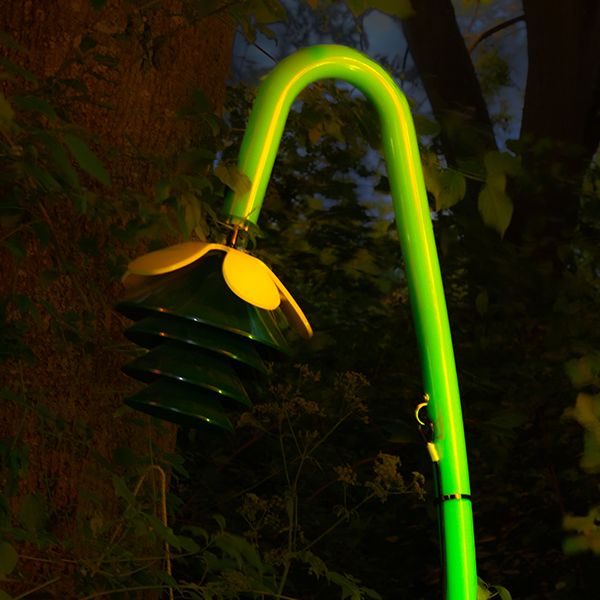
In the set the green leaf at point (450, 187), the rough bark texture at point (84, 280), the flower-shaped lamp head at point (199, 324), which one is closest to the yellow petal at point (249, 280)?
the flower-shaped lamp head at point (199, 324)

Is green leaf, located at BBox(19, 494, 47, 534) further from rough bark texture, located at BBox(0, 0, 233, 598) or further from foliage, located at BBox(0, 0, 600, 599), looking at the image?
foliage, located at BBox(0, 0, 600, 599)

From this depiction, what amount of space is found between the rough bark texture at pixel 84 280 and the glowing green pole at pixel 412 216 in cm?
58

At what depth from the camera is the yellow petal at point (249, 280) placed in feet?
1.94

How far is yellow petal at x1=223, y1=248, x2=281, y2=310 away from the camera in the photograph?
59 cm

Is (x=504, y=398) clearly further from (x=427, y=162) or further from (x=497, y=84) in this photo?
(x=427, y=162)

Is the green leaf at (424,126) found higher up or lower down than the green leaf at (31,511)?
higher up

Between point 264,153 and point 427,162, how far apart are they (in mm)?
534

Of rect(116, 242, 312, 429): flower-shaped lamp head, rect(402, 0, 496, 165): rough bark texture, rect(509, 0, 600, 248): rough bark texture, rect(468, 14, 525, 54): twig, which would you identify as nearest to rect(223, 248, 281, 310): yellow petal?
rect(116, 242, 312, 429): flower-shaped lamp head

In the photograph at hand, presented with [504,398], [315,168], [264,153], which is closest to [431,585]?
[504,398]

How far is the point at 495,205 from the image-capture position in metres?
1.09

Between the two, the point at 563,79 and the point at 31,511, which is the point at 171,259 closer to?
the point at 31,511

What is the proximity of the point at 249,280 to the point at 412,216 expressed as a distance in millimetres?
192

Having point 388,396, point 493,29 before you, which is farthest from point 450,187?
point 493,29

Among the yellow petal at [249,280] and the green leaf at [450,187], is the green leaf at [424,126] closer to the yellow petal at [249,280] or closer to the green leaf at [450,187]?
the green leaf at [450,187]
